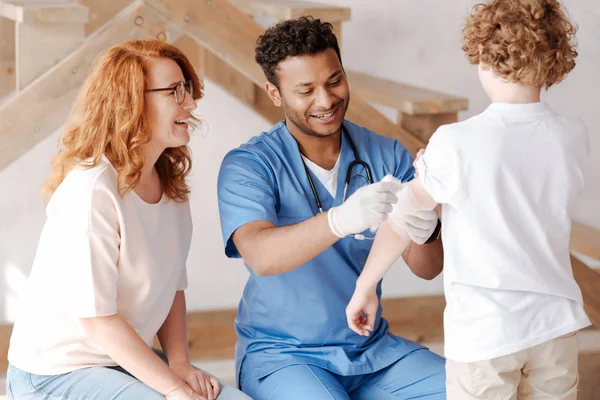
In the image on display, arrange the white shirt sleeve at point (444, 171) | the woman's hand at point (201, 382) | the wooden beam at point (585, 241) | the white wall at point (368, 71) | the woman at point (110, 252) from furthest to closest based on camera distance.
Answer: the white wall at point (368, 71)
the wooden beam at point (585, 241)
the woman's hand at point (201, 382)
the woman at point (110, 252)
the white shirt sleeve at point (444, 171)

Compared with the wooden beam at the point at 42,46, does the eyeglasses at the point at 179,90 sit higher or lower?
higher

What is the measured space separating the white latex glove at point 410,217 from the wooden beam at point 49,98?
1.15 m

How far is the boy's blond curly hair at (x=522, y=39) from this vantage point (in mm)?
1443

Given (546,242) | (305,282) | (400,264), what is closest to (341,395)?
(305,282)

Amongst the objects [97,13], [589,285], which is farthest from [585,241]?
[97,13]

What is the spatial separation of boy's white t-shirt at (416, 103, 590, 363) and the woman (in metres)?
0.61

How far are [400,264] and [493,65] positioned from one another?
2210mm

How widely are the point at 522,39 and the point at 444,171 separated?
0.26 m

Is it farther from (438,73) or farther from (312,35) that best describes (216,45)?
(438,73)

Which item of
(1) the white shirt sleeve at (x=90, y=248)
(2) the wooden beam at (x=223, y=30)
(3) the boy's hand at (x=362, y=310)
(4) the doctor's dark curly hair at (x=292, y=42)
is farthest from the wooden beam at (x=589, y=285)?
(1) the white shirt sleeve at (x=90, y=248)

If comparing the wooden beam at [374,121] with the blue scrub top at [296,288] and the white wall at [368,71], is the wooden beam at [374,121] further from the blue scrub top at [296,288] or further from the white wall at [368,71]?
the white wall at [368,71]

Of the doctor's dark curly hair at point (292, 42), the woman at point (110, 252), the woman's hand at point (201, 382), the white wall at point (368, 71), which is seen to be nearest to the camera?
the woman at point (110, 252)

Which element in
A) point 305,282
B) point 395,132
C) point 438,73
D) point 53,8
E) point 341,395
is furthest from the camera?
point 438,73

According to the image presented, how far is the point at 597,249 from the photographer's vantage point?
277 centimetres
